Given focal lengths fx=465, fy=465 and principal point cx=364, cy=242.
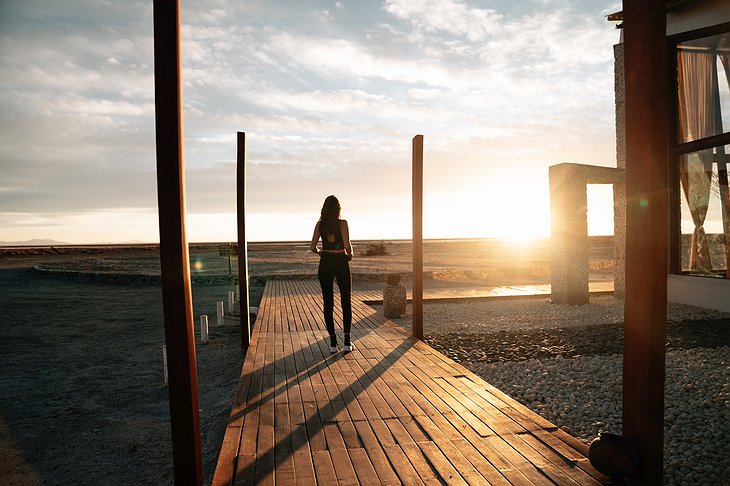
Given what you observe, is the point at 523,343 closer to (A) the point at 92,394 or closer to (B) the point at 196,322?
(A) the point at 92,394

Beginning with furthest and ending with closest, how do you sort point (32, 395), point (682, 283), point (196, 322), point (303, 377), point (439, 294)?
point (439, 294), point (196, 322), point (682, 283), point (32, 395), point (303, 377)

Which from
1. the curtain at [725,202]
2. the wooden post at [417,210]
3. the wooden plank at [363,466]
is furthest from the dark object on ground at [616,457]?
the curtain at [725,202]

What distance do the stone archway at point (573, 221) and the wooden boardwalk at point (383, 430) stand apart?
6.73 m

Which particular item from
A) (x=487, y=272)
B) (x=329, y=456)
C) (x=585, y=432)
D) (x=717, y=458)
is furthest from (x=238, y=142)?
(x=487, y=272)

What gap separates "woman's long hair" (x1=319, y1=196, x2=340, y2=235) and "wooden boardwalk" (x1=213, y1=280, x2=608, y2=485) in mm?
1503

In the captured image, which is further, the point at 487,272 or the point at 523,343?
the point at 487,272

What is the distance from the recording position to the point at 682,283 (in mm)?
10172

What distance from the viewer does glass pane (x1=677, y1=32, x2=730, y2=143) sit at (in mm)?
9742

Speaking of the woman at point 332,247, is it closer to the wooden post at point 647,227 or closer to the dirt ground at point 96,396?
the dirt ground at point 96,396

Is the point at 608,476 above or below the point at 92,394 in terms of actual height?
above

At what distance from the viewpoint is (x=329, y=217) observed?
204 inches

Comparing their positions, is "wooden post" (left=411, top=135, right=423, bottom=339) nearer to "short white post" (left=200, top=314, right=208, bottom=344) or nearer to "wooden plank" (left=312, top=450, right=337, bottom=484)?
"wooden plank" (left=312, top=450, right=337, bottom=484)

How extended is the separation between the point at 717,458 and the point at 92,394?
692cm

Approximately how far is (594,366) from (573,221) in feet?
17.2
